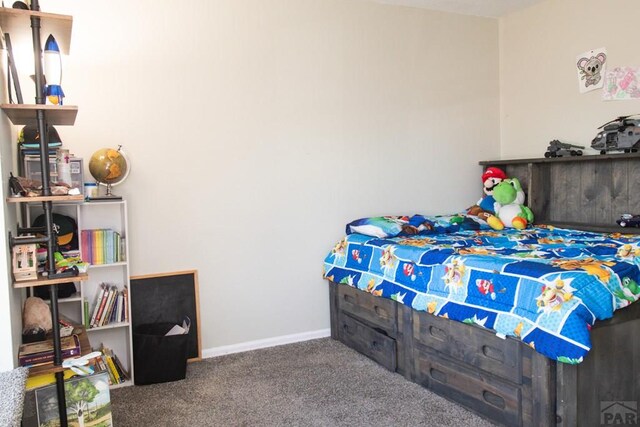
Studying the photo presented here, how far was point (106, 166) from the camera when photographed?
108 inches

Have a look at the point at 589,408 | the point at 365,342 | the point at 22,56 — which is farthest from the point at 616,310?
the point at 22,56

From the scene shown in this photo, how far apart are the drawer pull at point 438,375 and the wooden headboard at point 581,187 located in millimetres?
1516

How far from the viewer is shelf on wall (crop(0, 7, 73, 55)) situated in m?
1.74

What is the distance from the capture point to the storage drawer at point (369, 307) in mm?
2852

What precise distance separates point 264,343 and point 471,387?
148 centimetres

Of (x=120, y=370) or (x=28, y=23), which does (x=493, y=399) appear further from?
(x=28, y=23)

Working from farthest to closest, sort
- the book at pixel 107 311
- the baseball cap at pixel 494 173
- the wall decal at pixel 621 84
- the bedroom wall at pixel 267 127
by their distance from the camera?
1. the baseball cap at pixel 494 173
2. the wall decal at pixel 621 84
3. the bedroom wall at pixel 267 127
4. the book at pixel 107 311

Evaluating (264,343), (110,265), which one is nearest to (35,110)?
(110,265)

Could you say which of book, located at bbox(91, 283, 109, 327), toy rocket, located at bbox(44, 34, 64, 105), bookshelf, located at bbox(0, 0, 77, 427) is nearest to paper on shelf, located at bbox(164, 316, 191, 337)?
book, located at bbox(91, 283, 109, 327)

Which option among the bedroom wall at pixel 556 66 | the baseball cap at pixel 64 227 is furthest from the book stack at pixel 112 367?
the bedroom wall at pixel 556 66

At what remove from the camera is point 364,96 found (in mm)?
3611

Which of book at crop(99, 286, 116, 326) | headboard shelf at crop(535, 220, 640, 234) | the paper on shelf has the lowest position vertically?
the paper on shelf

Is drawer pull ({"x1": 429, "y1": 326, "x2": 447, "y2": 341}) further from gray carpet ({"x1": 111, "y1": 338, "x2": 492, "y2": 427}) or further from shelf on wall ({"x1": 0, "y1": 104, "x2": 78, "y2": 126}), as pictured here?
shelf on wall ({"x1": 0, "y1": 104, "x2": 78, "y2": 126})

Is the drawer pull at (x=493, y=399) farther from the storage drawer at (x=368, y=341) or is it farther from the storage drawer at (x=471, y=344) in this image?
the storage drawer at (x=368, y=341)
